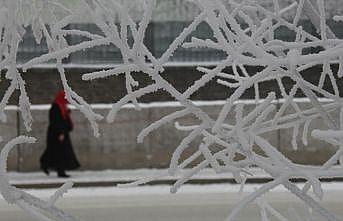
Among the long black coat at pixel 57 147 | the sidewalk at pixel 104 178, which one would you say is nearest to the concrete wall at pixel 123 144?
the sidewalk at pixel 104 178

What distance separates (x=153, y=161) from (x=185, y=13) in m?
3.63

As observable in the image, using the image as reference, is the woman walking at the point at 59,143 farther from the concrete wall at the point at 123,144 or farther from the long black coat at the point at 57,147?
the concrete wall at the point at 123,144

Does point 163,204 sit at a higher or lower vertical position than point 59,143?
lower

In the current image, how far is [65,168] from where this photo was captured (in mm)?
11523

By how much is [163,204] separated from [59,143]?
3.37 meters

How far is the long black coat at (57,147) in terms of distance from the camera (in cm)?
1135

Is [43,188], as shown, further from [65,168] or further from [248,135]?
[248,135]

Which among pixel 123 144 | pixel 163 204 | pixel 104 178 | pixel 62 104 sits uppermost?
pixel 62 104

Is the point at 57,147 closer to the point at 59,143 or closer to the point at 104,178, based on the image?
the point at 59,143

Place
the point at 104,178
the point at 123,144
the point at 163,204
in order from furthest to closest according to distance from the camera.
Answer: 1. the point at 123,144
2. the point at 104,178
3. the point at 163,204

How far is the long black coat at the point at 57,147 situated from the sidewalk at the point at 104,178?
20 cm

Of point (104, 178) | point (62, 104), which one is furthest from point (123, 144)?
point (62, 104)

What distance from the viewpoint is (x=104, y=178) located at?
444 inches

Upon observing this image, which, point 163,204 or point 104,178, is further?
point 104,178
